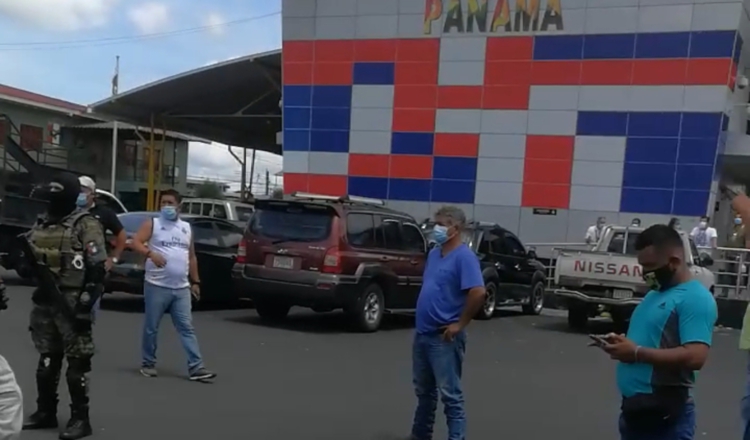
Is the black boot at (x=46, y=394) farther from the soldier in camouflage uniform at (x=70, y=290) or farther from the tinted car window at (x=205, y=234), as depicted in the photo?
the tinted car window at (x=205, y=234)

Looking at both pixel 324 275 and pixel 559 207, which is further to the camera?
pixel 559 207

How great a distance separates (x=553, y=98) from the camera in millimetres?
23891

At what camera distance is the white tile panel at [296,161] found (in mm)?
26766

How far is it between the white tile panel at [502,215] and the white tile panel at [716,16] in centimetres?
705

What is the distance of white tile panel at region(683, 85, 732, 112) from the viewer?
22.1 metres

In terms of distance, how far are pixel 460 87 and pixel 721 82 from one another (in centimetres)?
727

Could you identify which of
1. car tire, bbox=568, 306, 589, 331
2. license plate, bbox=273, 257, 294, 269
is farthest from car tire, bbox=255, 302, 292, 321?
car tire, bbox=568, 306, 589, 331

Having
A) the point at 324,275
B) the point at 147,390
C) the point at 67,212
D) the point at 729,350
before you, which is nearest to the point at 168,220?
the point at 147,390

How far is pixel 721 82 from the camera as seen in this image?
22.0 m

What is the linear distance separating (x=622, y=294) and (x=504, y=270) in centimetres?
279

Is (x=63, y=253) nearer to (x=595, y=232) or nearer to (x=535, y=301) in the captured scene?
(x=535, y=301)

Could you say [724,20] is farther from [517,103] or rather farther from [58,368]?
[58,368]

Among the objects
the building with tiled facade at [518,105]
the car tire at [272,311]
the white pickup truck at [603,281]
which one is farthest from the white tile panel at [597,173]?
the car tire at [272,311]

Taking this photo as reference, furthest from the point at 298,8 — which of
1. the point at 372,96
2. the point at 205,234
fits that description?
the point at 205,234
